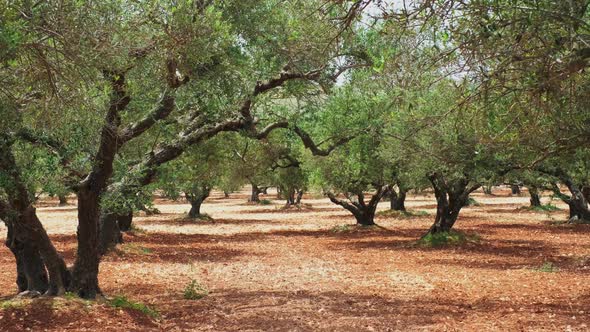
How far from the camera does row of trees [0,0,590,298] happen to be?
7.30 metres

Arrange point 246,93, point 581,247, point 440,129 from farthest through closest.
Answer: point 581,247 → point 440,129 → point 246,93

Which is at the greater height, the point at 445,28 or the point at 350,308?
the point at 445,28

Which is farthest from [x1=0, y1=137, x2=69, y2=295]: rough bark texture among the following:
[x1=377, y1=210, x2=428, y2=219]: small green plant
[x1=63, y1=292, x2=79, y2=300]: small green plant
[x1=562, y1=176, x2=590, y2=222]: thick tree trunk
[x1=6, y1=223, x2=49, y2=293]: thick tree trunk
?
[x1=377, y1=210, x2=428, y2=219]: small green plant

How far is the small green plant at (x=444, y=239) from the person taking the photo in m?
Answer: 25.3

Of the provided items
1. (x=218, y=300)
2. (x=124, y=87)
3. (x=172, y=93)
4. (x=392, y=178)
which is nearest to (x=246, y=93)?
(x=172, y=93)

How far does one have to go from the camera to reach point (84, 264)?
472 inches

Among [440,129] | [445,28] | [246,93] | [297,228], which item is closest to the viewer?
[445,28]

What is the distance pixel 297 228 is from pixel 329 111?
10672mm

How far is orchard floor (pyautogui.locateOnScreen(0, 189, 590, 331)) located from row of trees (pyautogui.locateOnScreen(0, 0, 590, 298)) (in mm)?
1900

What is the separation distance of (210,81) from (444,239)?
15.9 metres

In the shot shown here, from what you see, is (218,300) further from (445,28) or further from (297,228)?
(297,228)

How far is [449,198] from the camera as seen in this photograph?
26.3m

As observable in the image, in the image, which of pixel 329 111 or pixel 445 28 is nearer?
pixel 445 28

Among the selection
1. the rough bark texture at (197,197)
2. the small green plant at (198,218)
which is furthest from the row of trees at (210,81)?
the small green plant at (198,218)
